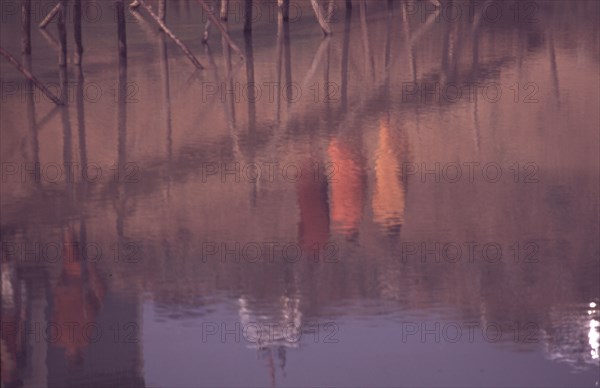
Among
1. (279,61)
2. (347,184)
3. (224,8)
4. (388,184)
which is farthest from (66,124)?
(224,8)

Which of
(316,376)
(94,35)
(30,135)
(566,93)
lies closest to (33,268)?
(316,376)

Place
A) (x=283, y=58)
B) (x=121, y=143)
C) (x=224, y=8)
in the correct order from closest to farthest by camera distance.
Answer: (x=121, y=143)
(x=283, y=58)
(x=224, y=8)

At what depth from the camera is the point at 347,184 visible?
917cm

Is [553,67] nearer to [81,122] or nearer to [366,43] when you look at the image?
[366,43]

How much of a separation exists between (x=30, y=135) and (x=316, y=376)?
6585 mm

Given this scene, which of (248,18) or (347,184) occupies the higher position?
(248,18)

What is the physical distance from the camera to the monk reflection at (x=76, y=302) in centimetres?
577

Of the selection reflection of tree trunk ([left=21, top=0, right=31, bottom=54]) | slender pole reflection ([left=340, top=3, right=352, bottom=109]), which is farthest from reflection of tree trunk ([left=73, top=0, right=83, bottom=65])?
slender pole reflection ([left=340, top=3, right=352, bottom=109])

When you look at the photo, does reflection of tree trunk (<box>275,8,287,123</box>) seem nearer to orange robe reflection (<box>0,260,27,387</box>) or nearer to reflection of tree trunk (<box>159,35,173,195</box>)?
reflection of tree trunk (<box>159,35,173,195</box>)

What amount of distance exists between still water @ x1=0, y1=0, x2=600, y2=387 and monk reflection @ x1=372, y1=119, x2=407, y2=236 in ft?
0.08

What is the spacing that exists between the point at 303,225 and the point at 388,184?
1.30 meters

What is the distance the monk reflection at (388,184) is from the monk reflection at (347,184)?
115mm

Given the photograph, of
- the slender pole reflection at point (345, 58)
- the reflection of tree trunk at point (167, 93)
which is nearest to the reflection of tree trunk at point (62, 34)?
the reflection of tree trunk at point (167, 93)

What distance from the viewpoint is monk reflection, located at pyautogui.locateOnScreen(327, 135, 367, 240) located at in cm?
807
